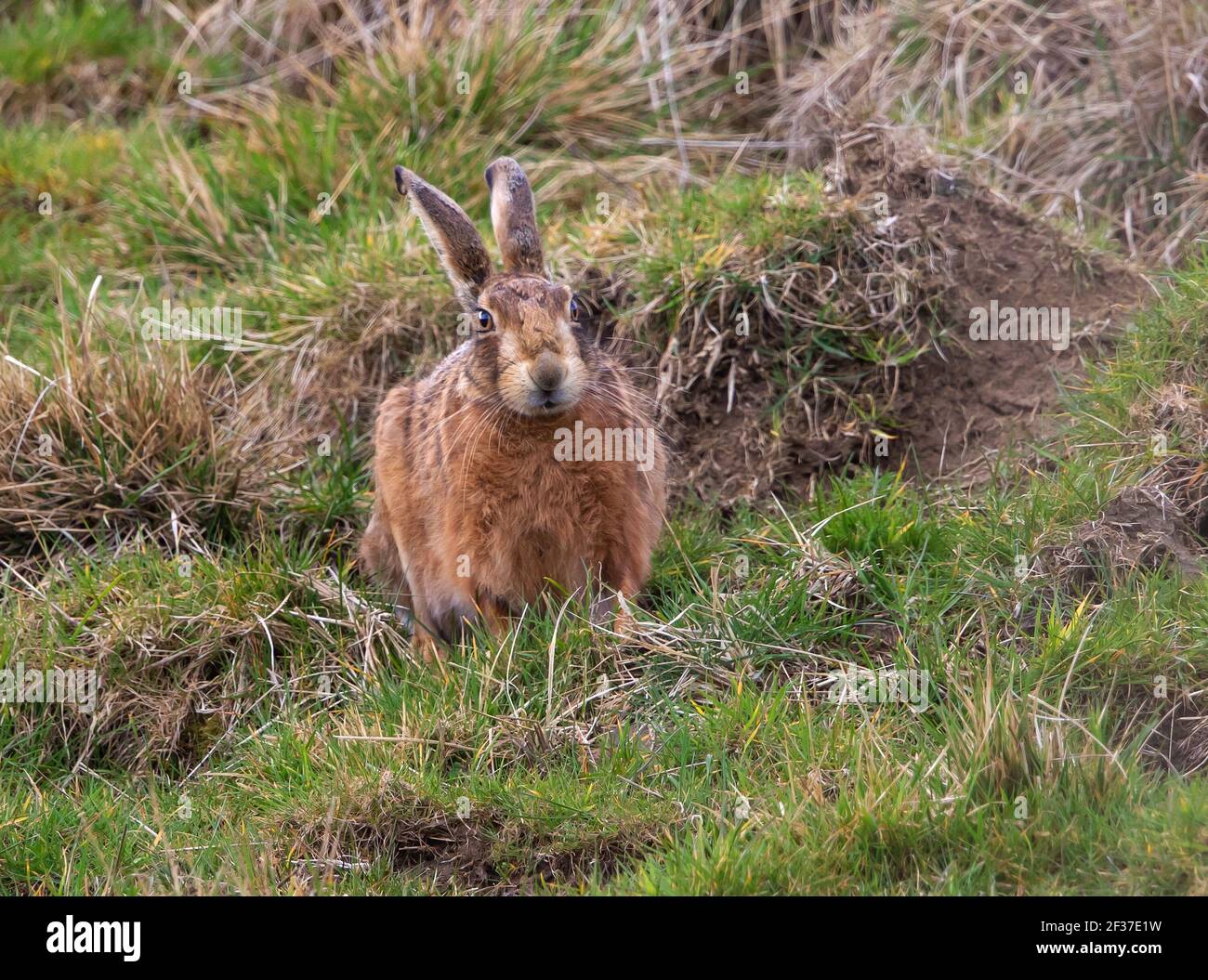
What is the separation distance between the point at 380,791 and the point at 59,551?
8.68 feet

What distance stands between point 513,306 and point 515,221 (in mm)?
693

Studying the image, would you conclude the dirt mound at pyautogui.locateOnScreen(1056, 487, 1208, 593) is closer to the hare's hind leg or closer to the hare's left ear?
the hare's left ear

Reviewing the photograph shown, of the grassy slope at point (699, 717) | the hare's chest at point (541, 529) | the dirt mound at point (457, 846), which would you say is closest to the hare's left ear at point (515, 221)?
the hare's chest at point (541, 529)

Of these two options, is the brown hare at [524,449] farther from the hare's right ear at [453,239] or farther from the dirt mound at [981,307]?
the dirt mound at [981,307]

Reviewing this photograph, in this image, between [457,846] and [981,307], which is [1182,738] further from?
[981,307]

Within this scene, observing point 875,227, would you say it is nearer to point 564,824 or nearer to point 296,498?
point 296,498

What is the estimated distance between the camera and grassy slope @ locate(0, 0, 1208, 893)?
4.10 m

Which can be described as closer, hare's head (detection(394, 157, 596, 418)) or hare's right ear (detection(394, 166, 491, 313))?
hare's head (detection(394, 157, 596, 418))

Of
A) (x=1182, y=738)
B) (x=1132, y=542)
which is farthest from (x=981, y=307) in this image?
(x=1182, y=738)

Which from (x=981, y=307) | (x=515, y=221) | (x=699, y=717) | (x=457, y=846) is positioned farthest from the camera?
(x=981, y=307)

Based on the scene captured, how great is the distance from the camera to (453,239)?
20.1 feet

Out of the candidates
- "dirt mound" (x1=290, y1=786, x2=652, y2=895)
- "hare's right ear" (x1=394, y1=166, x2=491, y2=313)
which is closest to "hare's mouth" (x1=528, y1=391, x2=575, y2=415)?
"hare's right ear" (x1=394, y1=166, x2=491, y2=313)

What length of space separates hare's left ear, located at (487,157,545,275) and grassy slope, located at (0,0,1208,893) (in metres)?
0.99
